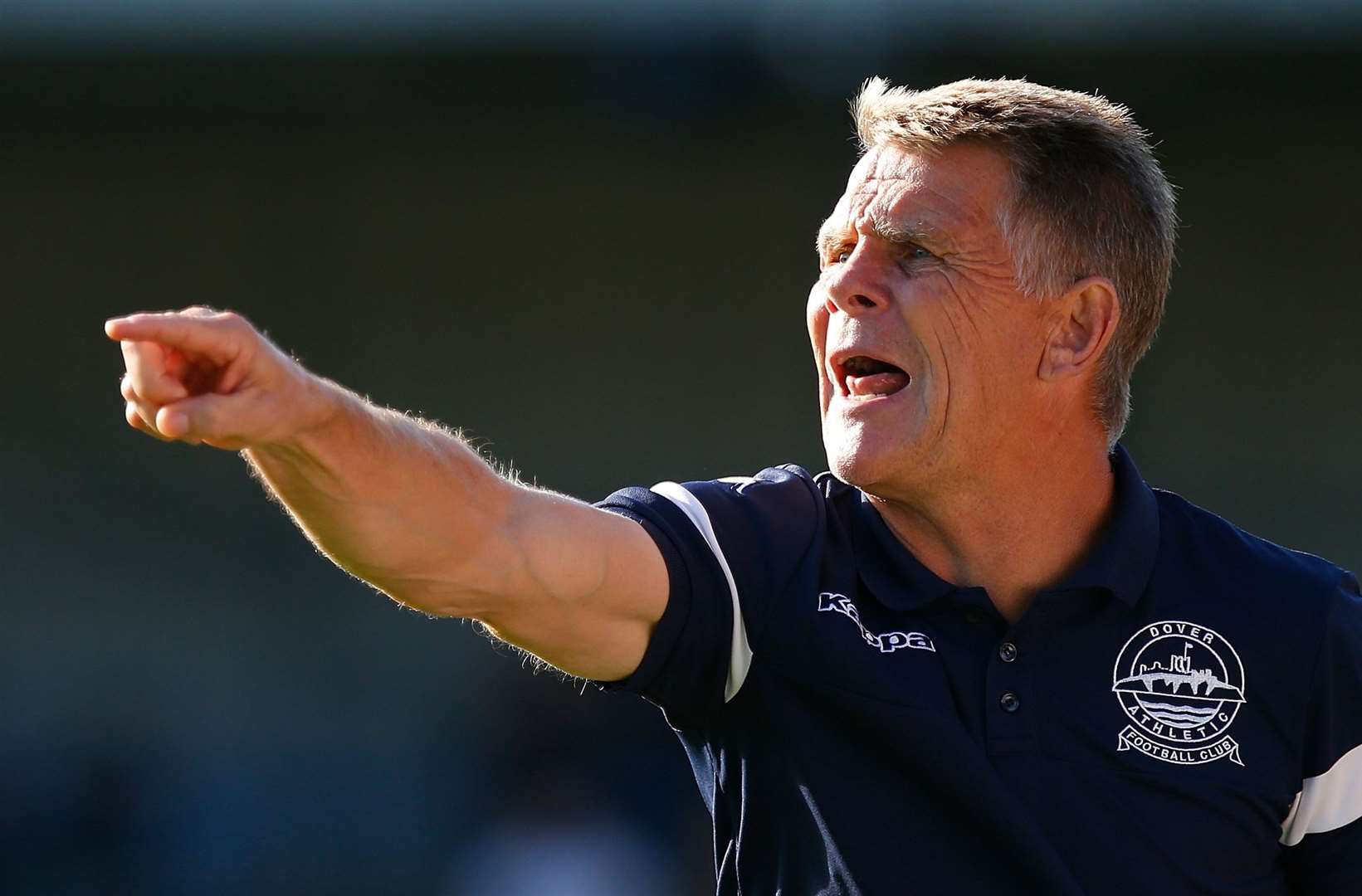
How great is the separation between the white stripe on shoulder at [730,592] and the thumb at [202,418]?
797 mm

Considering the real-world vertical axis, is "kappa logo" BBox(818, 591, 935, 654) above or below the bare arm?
below

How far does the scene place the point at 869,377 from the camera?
7.98 ft

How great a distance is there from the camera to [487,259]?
8.63 metres

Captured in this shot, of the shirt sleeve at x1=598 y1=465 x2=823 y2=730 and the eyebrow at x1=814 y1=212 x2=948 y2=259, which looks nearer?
the shirt sleeve at x1=598 y1=465 x2=823 y2=730

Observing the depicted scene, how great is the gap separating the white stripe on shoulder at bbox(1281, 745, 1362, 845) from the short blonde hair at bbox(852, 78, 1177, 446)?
2.00 feet

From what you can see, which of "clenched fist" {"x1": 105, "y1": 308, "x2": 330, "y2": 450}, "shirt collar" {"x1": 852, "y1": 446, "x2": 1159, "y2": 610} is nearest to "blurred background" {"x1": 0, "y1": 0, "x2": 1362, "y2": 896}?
"shirt collar" {"x1": 852, "y1": 446, "x2": 1159, "y2": 610}

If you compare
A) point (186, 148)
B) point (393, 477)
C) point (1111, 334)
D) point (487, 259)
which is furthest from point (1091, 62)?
point (393, 477)

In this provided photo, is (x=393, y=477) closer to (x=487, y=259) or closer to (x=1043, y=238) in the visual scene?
(x=1043, y=238)

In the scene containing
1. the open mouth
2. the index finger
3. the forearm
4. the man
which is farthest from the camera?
the open mouth

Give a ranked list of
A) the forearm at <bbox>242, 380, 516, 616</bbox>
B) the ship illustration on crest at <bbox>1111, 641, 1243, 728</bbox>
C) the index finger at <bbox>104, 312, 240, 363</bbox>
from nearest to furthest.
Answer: the index finger at <bbox>104, 312, 240, 363</bbox> < the forearm at <bbox>242, 380, 516, 616</bbox> < the ship illustration on crest at <bbox>1111, 641, 1243, 728</bbox>

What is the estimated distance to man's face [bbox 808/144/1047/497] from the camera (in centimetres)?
237

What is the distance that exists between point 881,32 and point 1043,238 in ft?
17.2

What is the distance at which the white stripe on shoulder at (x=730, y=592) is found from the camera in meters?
2.26

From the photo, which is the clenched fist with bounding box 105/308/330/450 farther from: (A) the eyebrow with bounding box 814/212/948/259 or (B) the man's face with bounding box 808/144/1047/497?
(A) the eyebrow with bounding box 814/212/948/259
